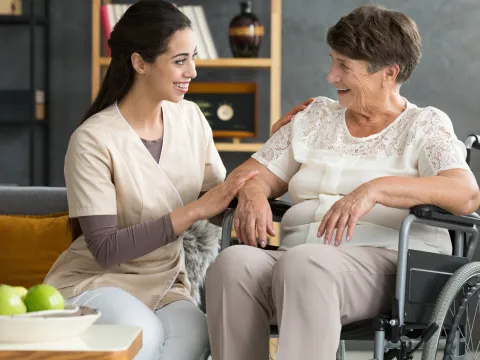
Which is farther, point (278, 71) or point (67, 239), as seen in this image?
point (278, 71)

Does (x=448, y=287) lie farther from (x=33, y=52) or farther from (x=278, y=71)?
(x=33, y=52)

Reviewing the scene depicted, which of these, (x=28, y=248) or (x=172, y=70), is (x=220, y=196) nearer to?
(x=172, y=70)

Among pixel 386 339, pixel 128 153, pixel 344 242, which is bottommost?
pixel 386 339

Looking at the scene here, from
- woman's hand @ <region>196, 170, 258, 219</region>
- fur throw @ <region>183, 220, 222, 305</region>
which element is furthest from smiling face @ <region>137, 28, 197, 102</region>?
fur throw @ <region>183, 220, 222, 305</region>

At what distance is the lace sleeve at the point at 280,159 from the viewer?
2.64 m

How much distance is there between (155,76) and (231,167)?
6.53 feet

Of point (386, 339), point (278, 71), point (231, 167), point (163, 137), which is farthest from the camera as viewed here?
point (231, 167)

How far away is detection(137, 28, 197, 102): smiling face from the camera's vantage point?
2.51 meters

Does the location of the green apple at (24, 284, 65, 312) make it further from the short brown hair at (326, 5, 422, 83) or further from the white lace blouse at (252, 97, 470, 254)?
the short brown hair at (326, 5, 422, 83)

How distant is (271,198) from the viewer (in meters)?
2.66

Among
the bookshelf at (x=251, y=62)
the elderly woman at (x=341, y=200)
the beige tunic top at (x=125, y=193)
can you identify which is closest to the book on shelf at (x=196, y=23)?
the bookshelf at (x=251, y=62)

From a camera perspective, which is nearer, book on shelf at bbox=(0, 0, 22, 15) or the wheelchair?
the wheelchair

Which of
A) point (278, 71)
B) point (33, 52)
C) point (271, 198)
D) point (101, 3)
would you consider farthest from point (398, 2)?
point (271, 198)

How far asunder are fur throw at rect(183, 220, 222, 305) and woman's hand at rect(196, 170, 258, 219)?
21 cm
